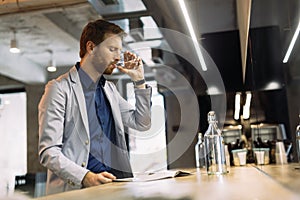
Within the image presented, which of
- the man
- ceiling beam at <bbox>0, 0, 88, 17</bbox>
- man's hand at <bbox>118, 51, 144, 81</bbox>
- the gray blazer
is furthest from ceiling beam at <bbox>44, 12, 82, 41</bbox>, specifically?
the gray blazer

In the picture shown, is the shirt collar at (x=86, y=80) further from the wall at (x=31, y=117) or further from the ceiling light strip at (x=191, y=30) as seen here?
the wall at (x=31, y=117)

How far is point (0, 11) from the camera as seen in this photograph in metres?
3.39

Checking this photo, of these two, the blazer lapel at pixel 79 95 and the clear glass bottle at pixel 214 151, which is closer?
the clear glass bottle at pixel 214 151

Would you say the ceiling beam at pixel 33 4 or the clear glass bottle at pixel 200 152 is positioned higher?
the ceiling beam at pixel 33 4

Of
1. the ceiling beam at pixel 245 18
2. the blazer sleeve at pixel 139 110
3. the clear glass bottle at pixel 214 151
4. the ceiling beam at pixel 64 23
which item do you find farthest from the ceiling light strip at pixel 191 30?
the ceiling beam at pixel 64 23

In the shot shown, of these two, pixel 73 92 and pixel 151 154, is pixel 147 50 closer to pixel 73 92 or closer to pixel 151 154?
pixel 151 154

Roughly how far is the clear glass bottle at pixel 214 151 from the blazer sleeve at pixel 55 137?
17.4 inches

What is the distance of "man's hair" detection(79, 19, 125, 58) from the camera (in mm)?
1672

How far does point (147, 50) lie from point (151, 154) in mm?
1591

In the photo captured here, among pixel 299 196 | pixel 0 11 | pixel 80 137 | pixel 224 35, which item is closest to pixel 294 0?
pixel 299 196

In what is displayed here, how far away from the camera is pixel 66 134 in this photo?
4.83 feet

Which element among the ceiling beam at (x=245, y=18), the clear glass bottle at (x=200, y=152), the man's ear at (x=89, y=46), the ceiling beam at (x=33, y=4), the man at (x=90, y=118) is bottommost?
the clear glass bottle at (x=200, y=152)

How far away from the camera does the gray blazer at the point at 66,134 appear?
1.31 m

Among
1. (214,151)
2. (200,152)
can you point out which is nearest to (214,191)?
(214,151)
